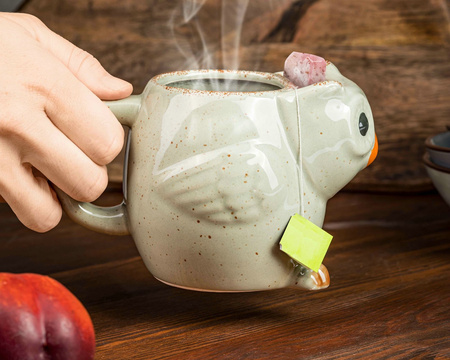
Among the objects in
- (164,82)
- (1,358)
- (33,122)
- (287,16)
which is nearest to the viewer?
(1,358)

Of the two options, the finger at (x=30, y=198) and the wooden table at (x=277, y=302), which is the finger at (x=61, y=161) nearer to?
the finger at (x=30, y=198)

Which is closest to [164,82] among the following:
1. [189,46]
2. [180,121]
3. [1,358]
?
[180,121]

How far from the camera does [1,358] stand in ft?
1.51

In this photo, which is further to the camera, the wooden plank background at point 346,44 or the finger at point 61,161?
the wooden plank background at point 346,44

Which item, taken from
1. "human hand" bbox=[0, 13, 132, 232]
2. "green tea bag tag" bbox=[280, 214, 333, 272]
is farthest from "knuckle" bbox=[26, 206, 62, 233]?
"green tea bag tag" bbox=[280, 214, 333, 272]

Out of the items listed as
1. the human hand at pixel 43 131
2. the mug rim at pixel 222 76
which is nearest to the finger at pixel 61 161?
the human hand at pixel 43 131

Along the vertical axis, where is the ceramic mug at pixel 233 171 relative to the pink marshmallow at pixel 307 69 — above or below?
below

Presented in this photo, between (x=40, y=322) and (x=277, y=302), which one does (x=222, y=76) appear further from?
(x=40, y=322)

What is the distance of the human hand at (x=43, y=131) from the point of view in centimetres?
58

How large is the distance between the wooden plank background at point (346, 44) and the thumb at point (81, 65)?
1.55ft

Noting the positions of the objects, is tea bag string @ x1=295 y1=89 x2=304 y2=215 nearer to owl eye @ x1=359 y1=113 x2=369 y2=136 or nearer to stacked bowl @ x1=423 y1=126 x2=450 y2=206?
owl eye @ x1=359 y1=113 x2=369 y2=136

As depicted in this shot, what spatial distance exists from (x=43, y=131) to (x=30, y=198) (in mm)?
76

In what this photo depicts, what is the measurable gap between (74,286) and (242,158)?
0.29m

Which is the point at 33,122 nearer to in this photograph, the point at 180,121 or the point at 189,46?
the point at 180,121
